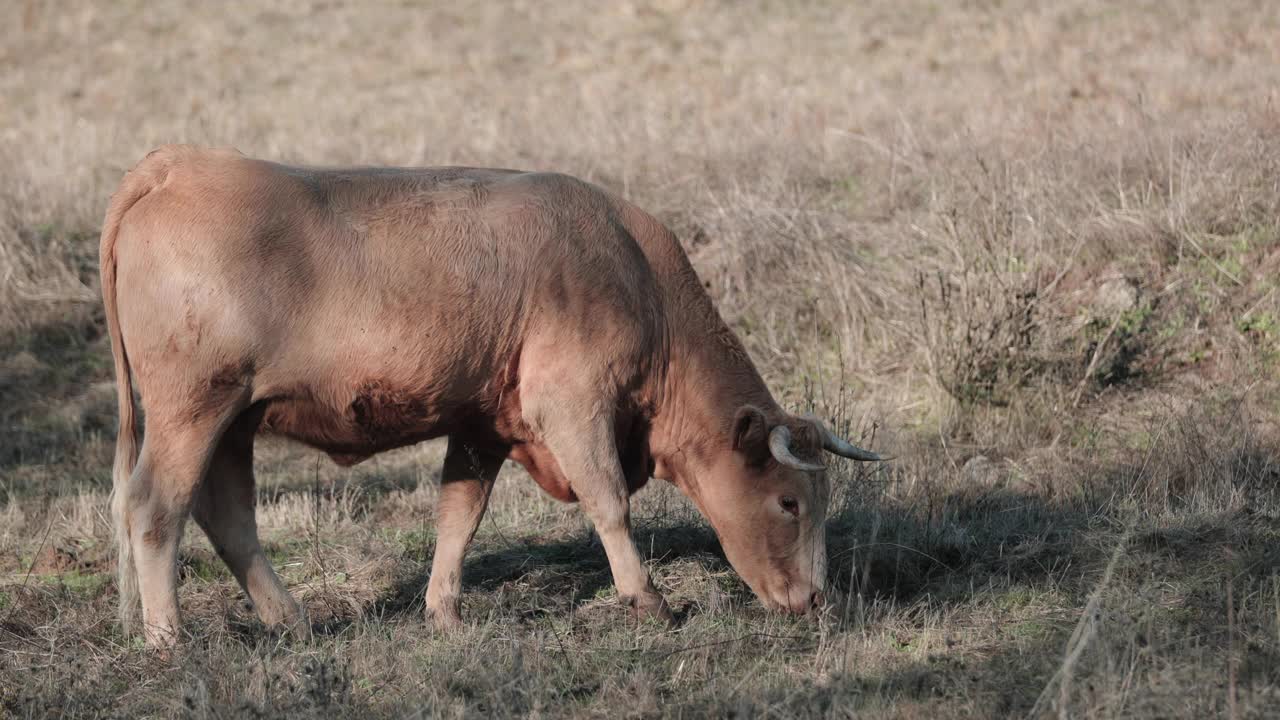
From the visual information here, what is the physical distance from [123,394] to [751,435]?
281cm

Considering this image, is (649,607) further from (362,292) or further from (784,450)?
(362,292)

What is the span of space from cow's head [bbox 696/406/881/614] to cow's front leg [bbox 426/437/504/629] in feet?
3.77

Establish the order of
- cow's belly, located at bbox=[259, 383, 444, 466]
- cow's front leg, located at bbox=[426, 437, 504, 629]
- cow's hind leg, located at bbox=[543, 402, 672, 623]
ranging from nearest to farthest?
cow's belly, located at bbox=[259, 383, 444, 466] → cow's hind leg, located at bbox=[543, 402, 672, 623] → cow's front leg, located at bbox=[426, 437, 504, 629]

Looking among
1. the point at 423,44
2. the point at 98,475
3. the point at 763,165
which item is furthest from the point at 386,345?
the point at 423,44

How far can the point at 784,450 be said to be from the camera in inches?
238

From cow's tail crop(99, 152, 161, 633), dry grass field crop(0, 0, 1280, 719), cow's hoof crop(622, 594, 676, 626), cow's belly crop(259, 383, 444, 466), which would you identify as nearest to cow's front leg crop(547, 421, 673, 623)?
cow's hoof crop(622, 594, 676, 626)

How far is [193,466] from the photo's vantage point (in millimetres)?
5727

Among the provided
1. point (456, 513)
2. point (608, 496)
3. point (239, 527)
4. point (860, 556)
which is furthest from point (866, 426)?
point (239, 527)

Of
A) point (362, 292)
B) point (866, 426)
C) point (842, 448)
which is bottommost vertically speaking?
point (866, 426)

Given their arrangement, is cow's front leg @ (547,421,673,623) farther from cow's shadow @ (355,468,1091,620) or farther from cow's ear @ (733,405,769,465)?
cow's ear @ (733,405,769,465)

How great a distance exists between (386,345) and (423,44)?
847 inches

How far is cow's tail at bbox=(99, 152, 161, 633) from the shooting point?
5902 mm

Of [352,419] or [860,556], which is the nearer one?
[352,419]

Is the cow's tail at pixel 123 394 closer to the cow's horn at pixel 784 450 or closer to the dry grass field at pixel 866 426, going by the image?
the dry grass field at pixel 866 426
